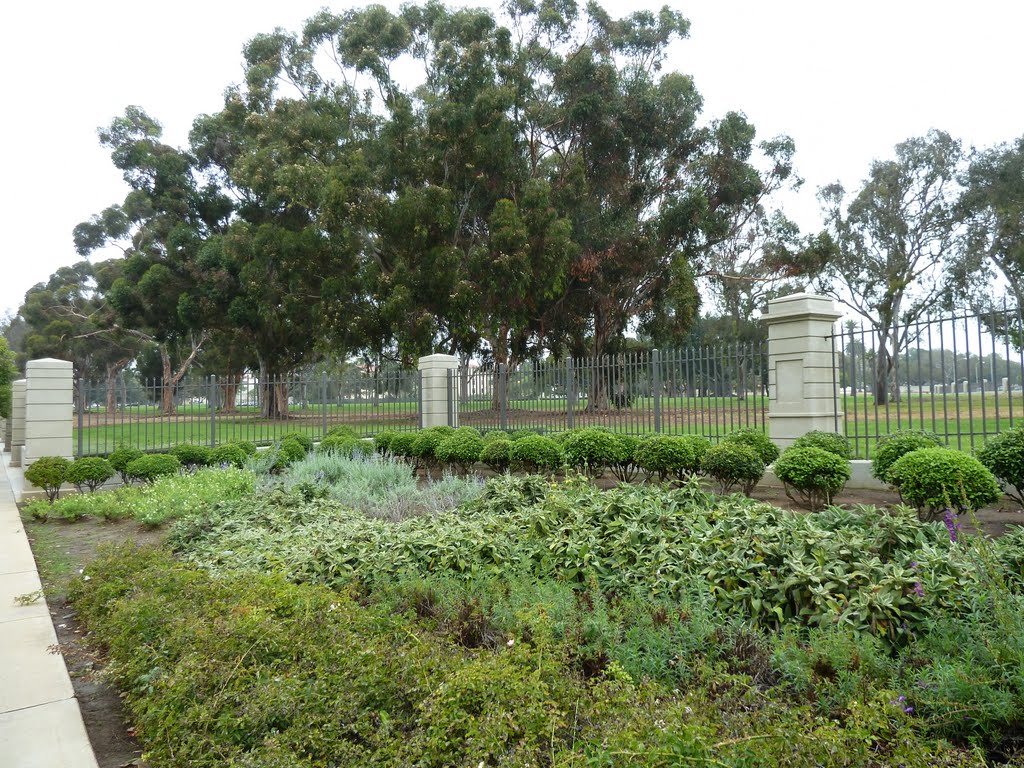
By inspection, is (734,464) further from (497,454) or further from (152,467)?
(152,467)

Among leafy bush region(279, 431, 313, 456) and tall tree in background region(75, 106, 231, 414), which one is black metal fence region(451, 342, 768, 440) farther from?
tall tree in background region(75, 106, 231, 414)

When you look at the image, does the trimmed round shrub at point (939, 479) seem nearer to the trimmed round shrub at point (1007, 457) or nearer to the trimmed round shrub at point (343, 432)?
the trimmed round shrub at point (1007, 457)

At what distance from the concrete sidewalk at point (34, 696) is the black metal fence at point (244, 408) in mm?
7512

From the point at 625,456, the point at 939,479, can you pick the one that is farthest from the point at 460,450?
the point at 939,479

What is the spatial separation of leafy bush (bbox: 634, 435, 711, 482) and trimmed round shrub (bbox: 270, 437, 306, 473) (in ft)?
18.6

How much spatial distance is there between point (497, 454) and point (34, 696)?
260 inches

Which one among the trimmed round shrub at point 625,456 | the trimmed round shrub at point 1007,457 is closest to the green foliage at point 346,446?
the trimmed round shrub at point 625,456

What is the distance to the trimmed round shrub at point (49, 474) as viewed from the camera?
9.28 metres

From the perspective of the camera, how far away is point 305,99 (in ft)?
72.0

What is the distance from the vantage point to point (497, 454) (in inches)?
369

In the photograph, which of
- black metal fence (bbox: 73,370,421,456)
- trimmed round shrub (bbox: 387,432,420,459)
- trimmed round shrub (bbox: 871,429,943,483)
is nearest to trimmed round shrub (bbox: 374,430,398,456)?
trimmed round shrub (bbox: 387,432,420,459)

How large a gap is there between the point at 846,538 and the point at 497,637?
2193 mm

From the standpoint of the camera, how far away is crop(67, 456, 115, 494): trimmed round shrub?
9.45 meters

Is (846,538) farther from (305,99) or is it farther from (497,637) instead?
(305,99)
